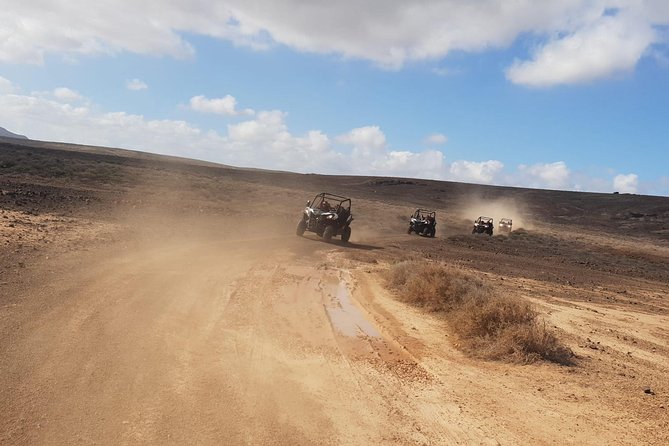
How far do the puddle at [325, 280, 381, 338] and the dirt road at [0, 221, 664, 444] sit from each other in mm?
56

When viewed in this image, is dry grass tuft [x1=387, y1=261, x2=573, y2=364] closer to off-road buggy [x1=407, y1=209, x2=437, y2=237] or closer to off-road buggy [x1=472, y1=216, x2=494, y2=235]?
off-road buggy [x1=407, y1=209, x2=437, y2=237]

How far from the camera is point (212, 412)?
175 inches

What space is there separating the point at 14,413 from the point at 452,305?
7.32m

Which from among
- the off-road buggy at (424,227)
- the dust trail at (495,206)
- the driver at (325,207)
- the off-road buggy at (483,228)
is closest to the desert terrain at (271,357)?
the driver at (325,207)

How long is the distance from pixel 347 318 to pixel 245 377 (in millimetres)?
3588

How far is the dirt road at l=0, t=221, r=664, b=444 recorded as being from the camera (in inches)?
168

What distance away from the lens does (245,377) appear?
210 inches

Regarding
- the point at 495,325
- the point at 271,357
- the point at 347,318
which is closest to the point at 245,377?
the point at 271,357

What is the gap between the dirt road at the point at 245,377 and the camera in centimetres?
427

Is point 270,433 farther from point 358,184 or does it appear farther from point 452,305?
point 358,184

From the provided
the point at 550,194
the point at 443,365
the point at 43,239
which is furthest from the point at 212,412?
the point at 550,194

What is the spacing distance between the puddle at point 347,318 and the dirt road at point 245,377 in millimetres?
56

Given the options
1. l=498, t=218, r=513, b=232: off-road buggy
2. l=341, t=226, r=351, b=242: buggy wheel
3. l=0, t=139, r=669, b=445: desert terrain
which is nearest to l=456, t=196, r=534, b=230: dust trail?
l=498, t=218, r=513, b=232: off-road buggy

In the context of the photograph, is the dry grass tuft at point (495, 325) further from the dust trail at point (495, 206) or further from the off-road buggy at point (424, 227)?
the dust trail at point (495, 206)
